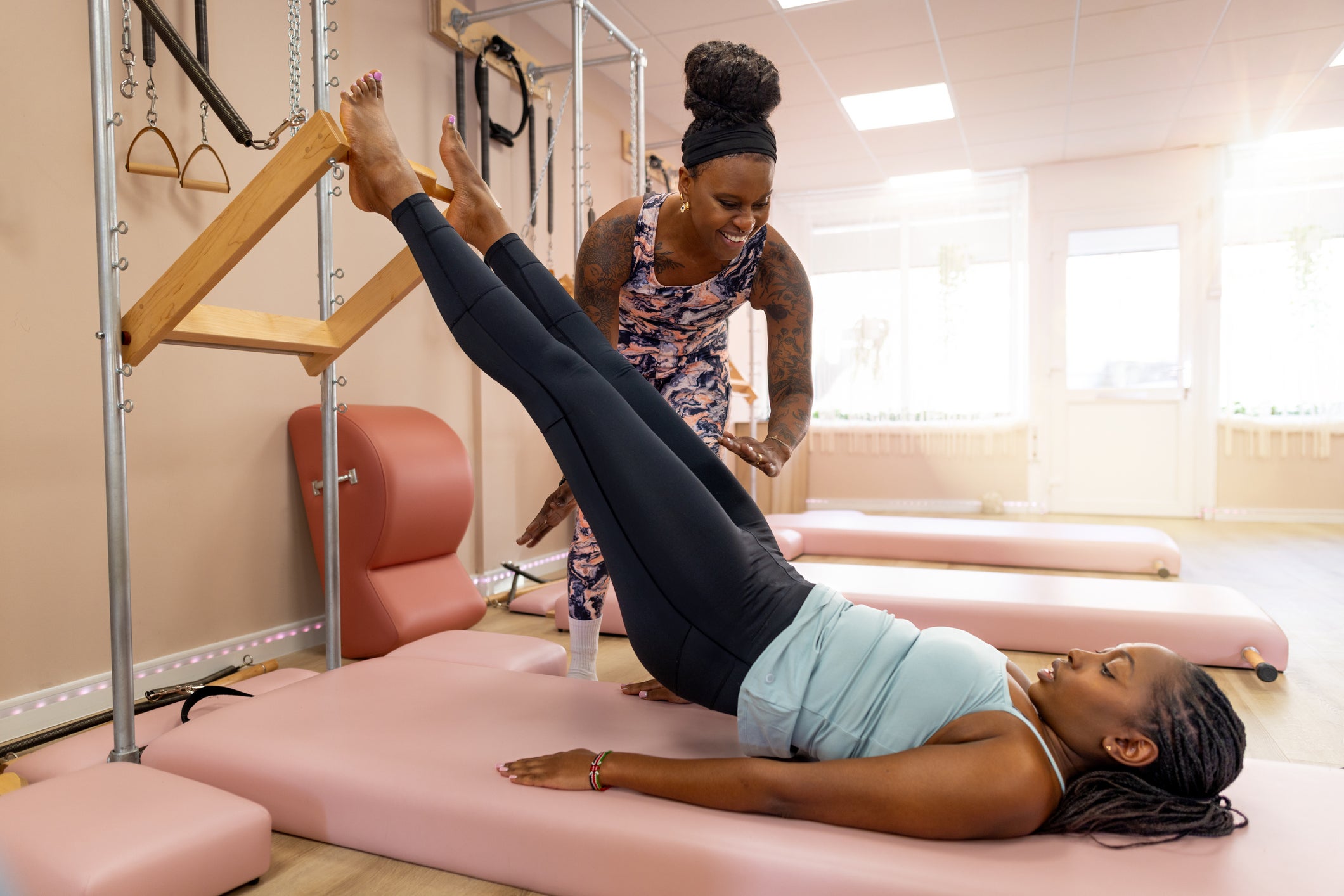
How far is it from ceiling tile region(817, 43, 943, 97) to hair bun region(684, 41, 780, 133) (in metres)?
3.11

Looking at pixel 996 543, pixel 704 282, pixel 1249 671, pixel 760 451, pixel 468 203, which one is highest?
pixel 468 203

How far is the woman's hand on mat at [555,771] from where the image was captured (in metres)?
1.15

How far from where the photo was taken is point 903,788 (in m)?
0.97

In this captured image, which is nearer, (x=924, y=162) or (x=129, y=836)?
(x=129, y=836)

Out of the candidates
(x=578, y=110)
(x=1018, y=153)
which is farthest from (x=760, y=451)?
(x=1018, y=153)

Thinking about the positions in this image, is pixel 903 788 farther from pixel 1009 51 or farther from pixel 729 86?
pixel 1009 51

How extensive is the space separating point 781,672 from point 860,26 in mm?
3628

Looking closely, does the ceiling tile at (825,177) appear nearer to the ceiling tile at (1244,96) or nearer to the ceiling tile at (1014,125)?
the ceiling tile at (1014,125)

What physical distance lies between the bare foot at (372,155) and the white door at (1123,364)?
5.71 meters

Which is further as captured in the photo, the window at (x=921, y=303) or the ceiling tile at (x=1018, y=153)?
the window at (x=921, y=303)

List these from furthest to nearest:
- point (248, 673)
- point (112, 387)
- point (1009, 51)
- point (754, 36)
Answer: point (1009, 51) < point (754, 36) < point (248, 673) < point (112, 387)

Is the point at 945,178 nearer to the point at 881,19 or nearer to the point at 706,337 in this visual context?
the point at 881,19

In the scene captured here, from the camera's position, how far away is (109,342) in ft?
4.52

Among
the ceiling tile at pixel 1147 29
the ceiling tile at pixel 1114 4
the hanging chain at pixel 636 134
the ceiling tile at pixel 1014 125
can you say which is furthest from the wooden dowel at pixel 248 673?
the ceiling tile at pixel 1014 125
